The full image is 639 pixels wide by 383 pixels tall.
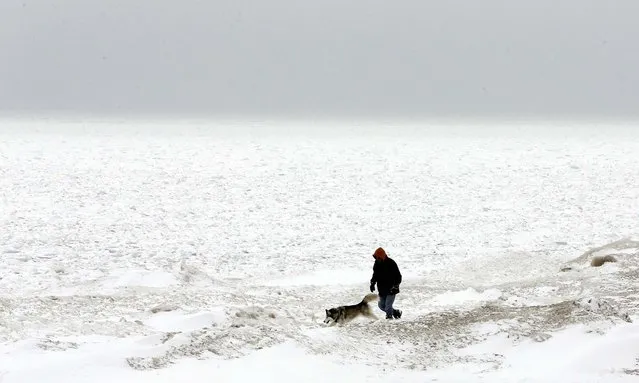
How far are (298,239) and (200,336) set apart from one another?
30.1 feet

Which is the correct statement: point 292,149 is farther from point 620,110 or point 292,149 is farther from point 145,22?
point 145,22

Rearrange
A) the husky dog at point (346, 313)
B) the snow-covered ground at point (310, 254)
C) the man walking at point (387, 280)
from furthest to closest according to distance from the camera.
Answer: the man walking at point (387, 280), the husky dog at point (346, 313), the snow-covered ground at point (310, 254)

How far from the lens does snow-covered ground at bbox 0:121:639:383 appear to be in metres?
7.89

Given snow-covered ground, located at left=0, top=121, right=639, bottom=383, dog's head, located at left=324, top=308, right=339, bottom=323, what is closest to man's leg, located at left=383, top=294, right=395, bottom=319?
snow-covered ground, located at left=0, top=121, right=639, bottom=383

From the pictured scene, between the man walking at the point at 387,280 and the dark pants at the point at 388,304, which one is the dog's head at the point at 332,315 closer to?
the man walking at the point at 387,280

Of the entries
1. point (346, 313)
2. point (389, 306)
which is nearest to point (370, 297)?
point (389, 306)

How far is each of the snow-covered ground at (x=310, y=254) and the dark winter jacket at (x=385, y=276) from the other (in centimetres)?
57

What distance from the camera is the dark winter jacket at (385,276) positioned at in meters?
10.1

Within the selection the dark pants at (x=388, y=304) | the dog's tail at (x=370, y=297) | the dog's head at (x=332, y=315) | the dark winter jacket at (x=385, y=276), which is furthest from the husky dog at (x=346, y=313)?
the dog's tail at (x=370, y=297)

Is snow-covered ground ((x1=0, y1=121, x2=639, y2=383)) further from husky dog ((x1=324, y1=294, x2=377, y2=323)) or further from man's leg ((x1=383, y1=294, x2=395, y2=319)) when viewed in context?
man's leg ((x1=383, y1=294, x2=395, y2=319))

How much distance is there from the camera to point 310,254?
1606 cm

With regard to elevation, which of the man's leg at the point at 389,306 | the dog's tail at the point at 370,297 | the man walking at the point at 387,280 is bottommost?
the dog's tail at the point at 370,297

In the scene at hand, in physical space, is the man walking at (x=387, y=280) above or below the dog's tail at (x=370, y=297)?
above

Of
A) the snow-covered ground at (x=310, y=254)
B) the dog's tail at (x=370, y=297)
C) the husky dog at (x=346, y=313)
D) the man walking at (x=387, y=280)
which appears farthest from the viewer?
the dog's tail at (x=370, y=297)
